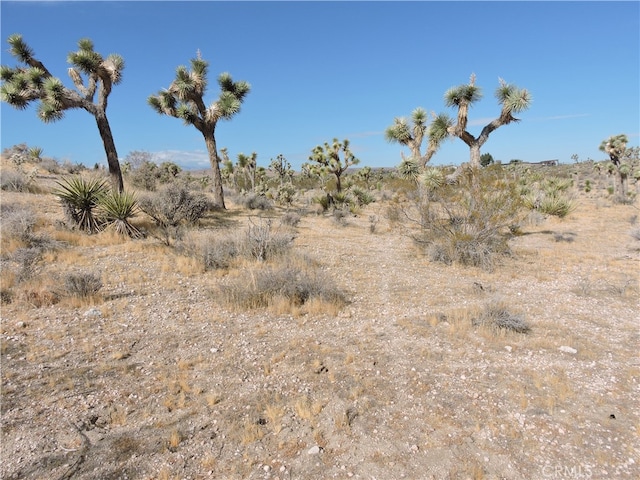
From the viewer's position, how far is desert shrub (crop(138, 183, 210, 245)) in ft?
35.8

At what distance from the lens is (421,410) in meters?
3.60

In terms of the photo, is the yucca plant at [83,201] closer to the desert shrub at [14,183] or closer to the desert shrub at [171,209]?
the desert shrub at [171,209]

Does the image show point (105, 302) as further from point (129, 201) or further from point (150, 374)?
point (129, 201)

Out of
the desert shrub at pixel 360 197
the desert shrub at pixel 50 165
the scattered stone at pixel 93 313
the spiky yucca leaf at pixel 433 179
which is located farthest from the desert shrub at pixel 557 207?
the desert shrub at pixel 50 165

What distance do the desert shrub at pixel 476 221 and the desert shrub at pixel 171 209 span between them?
7.50 m

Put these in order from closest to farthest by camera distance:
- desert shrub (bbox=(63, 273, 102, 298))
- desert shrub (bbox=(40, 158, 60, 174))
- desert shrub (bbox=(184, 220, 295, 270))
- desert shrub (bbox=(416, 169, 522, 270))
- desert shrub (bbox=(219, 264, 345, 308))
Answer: desert shrub (bbox=(63, 273, 102, 298)) → desert shrub (bbox=(219, 264, 345, 308)) → desert shrub (bbox=(184, 220, 295, 270)) → desert shrub (bbox=(416, 169, 522, 270)) → desert shrub (bbox=(40, 158, 60, 174))

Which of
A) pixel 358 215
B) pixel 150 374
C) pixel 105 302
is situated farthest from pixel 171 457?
pixel 358 215

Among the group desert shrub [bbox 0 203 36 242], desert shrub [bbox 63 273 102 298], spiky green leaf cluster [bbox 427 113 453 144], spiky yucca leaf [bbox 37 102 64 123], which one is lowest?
desert shrub [bbox 63 273 102 298]

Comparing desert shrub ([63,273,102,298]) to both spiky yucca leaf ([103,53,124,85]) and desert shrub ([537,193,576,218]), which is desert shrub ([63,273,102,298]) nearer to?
spiky yucca leaf ([103,53,124,85])

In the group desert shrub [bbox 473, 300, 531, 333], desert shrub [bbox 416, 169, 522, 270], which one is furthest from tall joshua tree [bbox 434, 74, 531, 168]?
desert shrub [bbox 473, 300, 531, 333]

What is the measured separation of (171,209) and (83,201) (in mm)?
2306

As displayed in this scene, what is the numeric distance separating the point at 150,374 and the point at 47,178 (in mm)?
A: 18930

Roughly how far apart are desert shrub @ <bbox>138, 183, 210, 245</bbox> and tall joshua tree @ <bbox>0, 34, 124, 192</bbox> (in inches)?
107

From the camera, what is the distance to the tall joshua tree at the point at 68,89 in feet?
40.3
